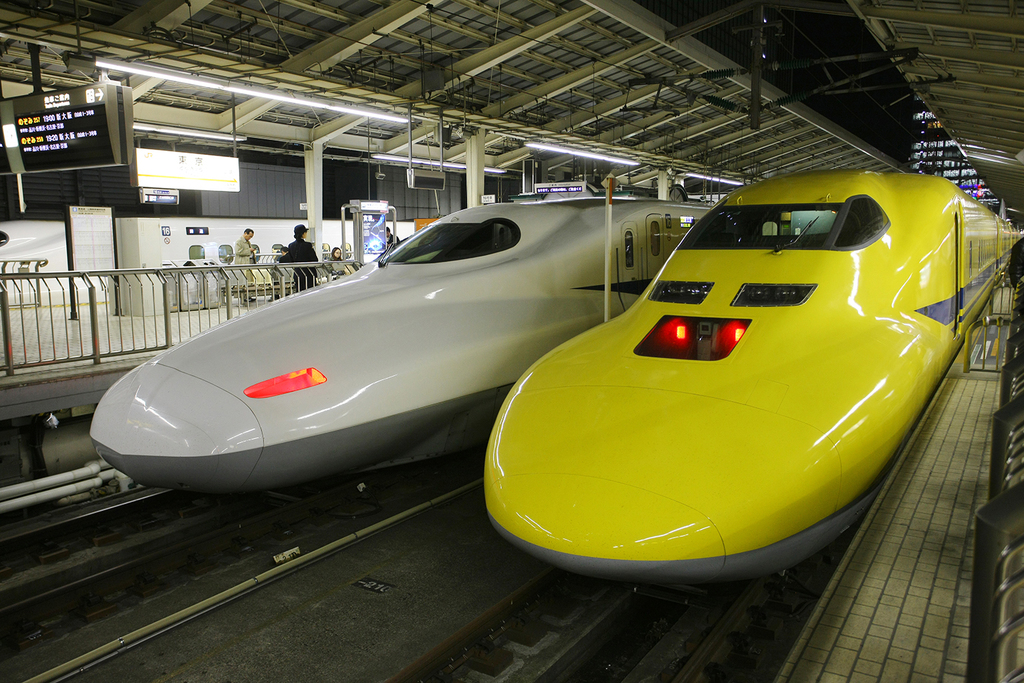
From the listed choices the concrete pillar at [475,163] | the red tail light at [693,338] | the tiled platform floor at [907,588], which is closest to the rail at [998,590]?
the tiled platform floor at [907,588]

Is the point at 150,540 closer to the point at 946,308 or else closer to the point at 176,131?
the point at 946,308

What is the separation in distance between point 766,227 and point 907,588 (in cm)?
279

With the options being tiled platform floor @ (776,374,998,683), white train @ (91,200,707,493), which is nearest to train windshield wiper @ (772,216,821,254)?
tiled platform floor @ (776,374,998,683)

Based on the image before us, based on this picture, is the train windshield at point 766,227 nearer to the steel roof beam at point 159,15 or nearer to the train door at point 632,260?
the train door at point 632,260

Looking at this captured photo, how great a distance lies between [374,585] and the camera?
4.97 m

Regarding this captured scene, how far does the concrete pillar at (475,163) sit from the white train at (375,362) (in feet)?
42.7

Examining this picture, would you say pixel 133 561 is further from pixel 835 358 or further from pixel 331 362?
pixel 835 358

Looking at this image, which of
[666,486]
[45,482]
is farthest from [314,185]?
[666,486]

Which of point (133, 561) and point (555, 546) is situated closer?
point (555, 546)

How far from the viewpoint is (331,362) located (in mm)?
5453

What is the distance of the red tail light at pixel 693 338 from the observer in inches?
175

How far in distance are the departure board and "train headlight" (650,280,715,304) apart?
27.0ft

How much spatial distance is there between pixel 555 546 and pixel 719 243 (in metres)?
3.13

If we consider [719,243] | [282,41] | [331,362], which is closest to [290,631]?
[331,362]
